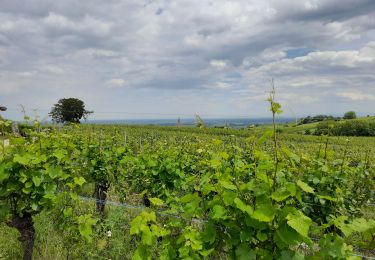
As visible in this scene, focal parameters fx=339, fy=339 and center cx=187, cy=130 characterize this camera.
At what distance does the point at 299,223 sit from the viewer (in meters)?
2.04

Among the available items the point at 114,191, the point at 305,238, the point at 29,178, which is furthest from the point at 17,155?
the point at 114,191

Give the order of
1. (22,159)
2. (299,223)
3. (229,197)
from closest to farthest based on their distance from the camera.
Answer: (299,223), (229,197), (22,159)

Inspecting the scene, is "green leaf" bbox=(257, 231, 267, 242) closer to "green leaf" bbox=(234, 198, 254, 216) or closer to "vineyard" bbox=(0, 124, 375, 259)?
"vineyard" bbox=(0, 124, 375, 259)

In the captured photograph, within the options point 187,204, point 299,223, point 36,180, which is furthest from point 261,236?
point 36,180

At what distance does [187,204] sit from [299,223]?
0.88 metres

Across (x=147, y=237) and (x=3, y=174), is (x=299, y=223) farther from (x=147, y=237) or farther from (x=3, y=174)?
(x=3, y=174)

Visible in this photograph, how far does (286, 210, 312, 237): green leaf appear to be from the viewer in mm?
2002

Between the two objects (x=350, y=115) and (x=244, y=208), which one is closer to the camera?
(x=244, y=208)

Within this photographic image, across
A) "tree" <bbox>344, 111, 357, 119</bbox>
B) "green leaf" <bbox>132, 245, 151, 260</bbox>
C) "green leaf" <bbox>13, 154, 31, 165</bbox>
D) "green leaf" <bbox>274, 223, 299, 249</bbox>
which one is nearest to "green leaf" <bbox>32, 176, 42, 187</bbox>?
"green leaf" <bbox>13, 154, 31, 165</bbox>

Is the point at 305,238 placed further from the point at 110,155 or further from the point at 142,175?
the point at 110,155

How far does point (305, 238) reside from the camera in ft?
7.21

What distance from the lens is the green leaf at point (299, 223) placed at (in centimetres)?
200

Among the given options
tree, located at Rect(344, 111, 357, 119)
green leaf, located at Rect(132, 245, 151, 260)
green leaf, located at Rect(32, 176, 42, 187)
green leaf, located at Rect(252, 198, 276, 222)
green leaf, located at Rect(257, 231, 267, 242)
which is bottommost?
green leaf, located at Rect(132, 245, 151, 260)

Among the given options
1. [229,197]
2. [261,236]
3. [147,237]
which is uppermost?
[229,197]
